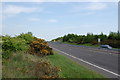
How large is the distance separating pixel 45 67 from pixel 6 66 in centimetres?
174

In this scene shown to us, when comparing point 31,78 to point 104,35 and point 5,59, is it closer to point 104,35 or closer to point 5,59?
point 5,59

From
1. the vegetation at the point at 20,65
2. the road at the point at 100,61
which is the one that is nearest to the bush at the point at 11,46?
the vegetation at the point at 20,65

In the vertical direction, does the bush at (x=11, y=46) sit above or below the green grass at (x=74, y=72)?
above

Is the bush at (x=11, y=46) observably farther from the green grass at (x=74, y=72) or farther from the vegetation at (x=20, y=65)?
the green grass at (x=74, y=72)

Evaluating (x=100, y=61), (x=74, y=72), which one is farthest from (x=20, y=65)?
(x=100, y=61)

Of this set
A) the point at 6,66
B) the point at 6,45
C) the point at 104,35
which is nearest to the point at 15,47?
the point at 6,45

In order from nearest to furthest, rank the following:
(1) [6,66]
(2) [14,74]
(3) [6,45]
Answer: (2) [14,74]
(1) [6,66]
(3) [6,45]

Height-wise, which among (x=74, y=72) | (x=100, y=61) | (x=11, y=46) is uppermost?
(x=11, y=46)

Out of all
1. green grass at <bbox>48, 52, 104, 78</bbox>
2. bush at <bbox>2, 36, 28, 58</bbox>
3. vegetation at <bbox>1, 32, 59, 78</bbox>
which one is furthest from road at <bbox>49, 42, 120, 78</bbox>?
bush at <bbox>2, 36, 28, 58</bbox>

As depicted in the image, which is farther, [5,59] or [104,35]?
[104,35]

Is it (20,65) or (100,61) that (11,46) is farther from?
(100,61)

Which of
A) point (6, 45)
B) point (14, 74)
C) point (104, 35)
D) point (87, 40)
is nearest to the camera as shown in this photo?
point (14, 74)

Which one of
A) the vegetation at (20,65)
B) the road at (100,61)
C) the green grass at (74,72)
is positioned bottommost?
the road at (100,61)

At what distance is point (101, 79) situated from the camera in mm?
11625
